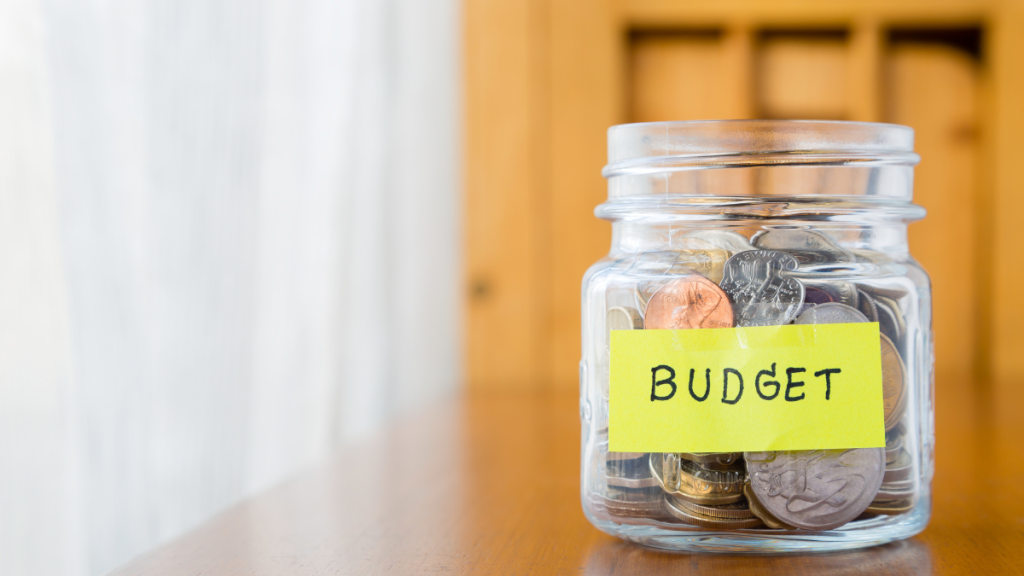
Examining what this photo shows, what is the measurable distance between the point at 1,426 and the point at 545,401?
2.62 ft

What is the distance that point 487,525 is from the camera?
482 mm

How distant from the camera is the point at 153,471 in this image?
0.57 m

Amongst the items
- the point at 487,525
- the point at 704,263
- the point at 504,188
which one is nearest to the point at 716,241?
the point at 704,263

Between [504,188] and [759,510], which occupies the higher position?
[504,188]

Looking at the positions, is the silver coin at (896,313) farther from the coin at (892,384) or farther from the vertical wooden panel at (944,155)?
the vertical wooden panel at (944,155)

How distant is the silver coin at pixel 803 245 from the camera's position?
1.27 feet

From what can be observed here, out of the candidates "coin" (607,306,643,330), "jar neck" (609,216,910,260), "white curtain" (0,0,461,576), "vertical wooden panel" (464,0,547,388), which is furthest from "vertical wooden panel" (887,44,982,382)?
"coin" (607,306,643,330)

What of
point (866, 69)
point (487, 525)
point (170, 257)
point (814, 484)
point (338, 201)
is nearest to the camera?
point (814, 484)

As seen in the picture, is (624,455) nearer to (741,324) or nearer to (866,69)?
(741,324)

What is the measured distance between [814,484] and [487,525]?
20cm

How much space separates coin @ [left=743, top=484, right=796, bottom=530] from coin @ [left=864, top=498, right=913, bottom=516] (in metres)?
0.05

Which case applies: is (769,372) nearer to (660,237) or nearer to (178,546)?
(660,237)

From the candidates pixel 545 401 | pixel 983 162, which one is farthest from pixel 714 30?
pixel 545 401

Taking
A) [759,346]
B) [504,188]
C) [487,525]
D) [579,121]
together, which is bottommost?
[487,525]
